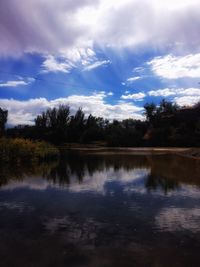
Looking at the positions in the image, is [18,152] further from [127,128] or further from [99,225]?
[127,128]

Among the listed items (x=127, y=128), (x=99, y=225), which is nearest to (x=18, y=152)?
(x=99, y=225)

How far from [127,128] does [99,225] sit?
187 ft

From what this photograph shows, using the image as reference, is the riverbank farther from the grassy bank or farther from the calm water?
the calm water

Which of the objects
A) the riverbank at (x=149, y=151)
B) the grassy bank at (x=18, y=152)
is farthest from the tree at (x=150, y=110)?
the grassy bank at (x=18, y=152)

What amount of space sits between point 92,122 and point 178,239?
69659 millimetres

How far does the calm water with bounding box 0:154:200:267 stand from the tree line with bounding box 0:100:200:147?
32.6m

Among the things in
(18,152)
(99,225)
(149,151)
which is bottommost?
(99,225)

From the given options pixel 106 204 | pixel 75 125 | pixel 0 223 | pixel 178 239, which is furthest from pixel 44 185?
pixel 75 125

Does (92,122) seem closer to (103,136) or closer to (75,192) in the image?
(103,136)

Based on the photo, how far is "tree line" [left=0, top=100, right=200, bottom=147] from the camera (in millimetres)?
54844

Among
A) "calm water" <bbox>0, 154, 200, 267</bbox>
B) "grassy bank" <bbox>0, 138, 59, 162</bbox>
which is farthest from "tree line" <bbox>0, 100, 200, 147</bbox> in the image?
"calm water" <bbox>0, 154, 200, 267</bbox>

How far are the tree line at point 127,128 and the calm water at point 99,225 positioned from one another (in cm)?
3261

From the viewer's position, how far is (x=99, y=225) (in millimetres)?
7043

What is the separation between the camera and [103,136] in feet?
216
